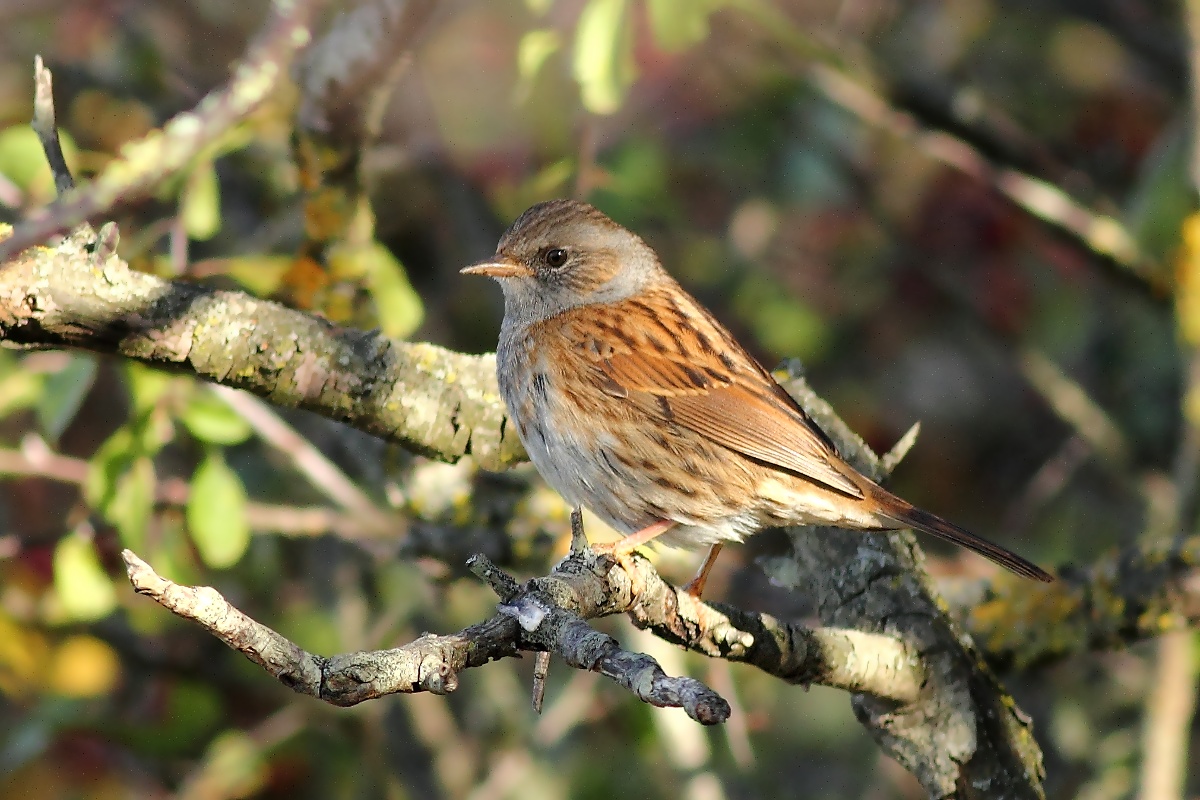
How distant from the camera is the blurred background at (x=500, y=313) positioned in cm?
396

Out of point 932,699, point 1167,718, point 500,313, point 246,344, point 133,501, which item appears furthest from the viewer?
point 500,313

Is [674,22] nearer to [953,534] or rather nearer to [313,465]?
[953,534]

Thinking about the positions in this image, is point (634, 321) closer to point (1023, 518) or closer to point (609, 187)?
point (609, 187)

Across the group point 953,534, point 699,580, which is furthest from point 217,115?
point 953,534

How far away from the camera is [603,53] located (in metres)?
3.66

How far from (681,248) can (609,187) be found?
Answer: 4.79 feet

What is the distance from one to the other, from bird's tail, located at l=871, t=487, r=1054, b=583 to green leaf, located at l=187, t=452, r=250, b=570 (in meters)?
1.78

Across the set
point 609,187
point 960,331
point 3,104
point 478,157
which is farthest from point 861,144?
point 3,104

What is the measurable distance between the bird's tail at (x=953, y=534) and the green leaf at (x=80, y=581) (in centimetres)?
229

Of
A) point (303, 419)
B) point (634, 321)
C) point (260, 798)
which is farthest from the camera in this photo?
point (303, 419)

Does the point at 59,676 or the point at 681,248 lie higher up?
the point at 681,248

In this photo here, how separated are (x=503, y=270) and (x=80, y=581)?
1.55 m

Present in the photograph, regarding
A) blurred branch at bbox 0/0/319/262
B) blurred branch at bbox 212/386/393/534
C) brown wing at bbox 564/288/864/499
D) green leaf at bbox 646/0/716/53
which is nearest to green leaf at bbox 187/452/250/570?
blurred branch at bbox 212/386/393/534

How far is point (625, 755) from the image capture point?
233 inches
